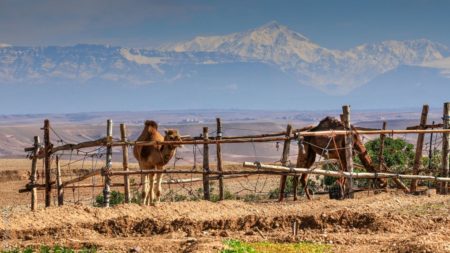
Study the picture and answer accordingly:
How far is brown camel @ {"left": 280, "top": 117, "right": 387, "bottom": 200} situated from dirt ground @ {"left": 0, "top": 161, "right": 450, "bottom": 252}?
2.98 m

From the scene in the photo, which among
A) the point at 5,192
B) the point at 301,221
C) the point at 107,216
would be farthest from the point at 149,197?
the point at 5,192

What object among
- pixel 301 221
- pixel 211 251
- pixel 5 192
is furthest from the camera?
pixel 5 192

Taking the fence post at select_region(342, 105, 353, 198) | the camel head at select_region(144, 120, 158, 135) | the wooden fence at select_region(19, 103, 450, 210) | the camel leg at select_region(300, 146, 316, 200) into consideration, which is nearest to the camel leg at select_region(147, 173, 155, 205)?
the wooden fence at select_region(19, 103, 450, 210)

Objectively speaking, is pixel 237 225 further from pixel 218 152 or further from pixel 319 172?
pixel 218 152

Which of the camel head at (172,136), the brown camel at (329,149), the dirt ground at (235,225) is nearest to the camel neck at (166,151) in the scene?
the camel head at (172,136)

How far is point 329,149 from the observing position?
22.6 metres

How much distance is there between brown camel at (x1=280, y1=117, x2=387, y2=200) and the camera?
23.3 m

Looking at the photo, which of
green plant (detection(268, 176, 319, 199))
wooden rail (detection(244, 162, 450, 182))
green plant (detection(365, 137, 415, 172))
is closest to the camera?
wooden rail (detection(244, 162, 450, 182))

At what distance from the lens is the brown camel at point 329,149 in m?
23.3

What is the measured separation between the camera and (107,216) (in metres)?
19.4

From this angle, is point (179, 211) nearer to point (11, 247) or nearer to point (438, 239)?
point (11, 247)

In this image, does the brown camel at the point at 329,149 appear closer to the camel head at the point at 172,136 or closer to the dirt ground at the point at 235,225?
the dirt ground at the point at 235,225

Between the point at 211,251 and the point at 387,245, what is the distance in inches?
134

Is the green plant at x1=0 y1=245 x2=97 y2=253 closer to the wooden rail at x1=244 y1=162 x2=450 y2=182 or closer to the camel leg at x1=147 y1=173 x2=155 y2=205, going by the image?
the wooden rail at x1=244 y1=162 x2=450 y2=182
